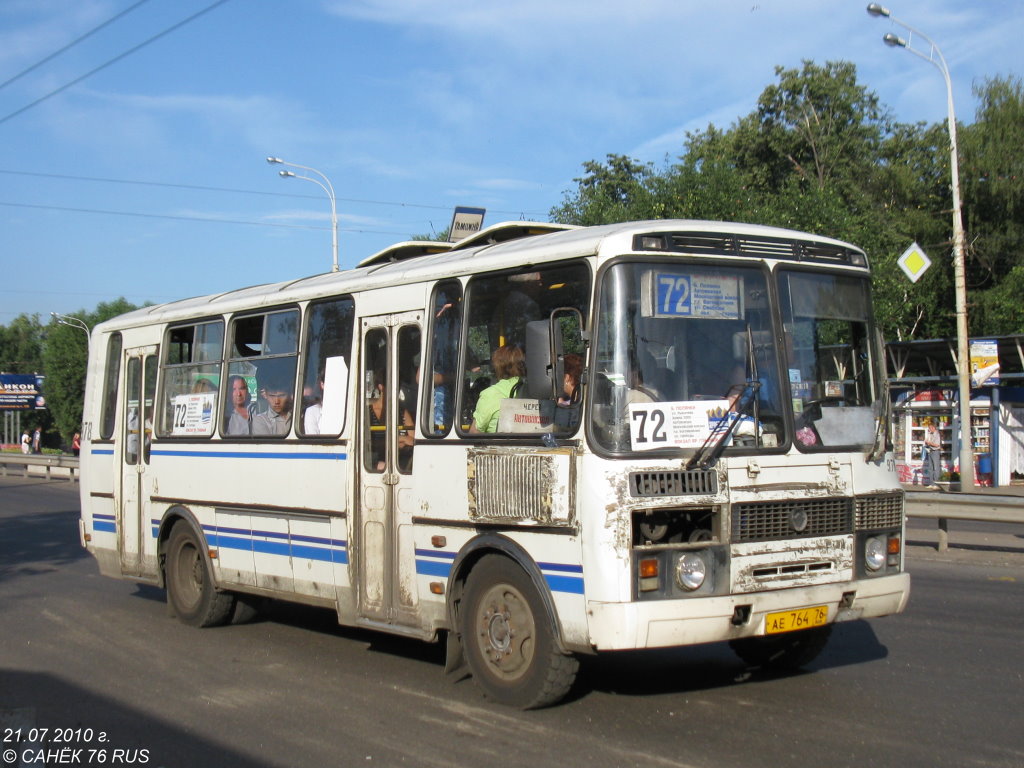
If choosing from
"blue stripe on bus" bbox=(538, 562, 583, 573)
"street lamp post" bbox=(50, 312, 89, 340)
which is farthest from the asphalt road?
"street lamp post" bbox=(50, 312, 89, 340)

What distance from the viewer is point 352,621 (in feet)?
26.8

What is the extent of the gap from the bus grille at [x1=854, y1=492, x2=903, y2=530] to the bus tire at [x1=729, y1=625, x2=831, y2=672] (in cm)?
91

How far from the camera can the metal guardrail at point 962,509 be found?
43.4 ft

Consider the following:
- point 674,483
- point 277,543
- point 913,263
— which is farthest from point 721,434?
point 913,263

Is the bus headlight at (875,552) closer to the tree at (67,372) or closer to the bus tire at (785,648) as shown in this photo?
the bus tire at (785,648)


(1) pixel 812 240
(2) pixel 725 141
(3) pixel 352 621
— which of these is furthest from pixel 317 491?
(2) pixel 725 141

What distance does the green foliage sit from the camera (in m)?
29.1

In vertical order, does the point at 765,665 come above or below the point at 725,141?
below

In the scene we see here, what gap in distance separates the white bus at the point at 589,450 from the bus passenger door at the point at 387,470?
17 millimetres

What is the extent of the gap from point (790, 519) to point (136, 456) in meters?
7.03

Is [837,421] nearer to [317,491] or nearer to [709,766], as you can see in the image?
[709,766]

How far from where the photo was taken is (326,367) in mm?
8641

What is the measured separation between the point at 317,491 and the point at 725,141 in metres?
48.0

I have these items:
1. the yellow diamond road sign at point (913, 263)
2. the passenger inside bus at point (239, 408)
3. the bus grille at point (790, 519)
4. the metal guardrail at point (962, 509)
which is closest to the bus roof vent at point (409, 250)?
the passenger inside bus at point (239, 408)
